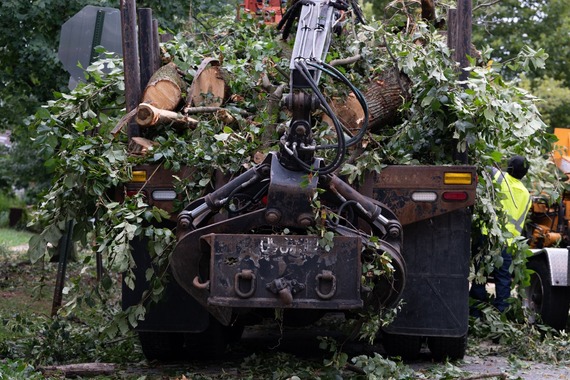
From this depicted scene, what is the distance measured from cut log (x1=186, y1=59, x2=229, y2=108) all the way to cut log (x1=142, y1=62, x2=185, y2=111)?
11 centimetres

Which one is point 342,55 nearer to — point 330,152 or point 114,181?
point 330,152

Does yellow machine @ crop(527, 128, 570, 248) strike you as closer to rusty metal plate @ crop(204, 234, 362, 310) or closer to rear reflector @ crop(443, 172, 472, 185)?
rear reflector @ crop(443, 172, 472, 185)

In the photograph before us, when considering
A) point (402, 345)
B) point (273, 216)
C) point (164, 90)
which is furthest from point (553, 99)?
point (273, 216)

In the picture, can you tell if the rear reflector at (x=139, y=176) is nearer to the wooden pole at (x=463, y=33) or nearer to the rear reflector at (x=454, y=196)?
the rear reflector at (x=454, y=196)

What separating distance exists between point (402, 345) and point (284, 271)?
2038mm

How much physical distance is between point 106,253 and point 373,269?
1810 mm

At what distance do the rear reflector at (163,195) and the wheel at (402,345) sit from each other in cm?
186

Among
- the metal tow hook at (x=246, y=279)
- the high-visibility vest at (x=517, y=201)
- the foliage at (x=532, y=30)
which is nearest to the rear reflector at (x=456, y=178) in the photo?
the metal tow hook at (x=246, y=279)

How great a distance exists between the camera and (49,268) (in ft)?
50.2

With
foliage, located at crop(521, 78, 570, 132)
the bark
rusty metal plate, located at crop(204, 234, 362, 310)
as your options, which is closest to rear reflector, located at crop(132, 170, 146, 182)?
the bark

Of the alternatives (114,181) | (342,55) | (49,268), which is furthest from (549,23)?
(114,181)

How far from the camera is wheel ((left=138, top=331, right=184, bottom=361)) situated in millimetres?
7770

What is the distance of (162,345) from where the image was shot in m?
7.86

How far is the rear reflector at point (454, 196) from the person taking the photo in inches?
282
